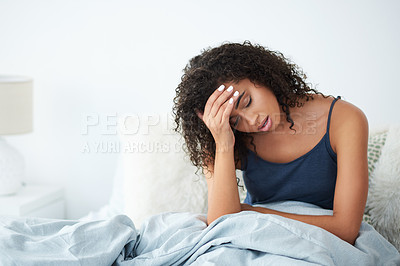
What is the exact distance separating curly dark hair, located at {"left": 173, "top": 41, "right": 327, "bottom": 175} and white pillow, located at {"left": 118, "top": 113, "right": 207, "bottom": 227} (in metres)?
0.30

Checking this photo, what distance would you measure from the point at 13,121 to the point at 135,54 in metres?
0.67

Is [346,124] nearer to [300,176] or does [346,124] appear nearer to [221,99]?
[300,176]

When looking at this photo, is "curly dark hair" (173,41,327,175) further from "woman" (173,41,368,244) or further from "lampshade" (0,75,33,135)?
"lampshade" (0,75,33,135)

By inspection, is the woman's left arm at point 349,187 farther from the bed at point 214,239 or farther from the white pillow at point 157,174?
the white pillow at point 157,174

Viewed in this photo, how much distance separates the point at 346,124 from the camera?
1.24 metres

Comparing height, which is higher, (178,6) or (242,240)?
(178,6)

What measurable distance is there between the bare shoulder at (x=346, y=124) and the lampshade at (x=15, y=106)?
1.43 meters

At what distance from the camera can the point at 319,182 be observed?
1.33m

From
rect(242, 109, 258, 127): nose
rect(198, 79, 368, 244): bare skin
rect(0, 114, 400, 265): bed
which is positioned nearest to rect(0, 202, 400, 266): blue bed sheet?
rect(0, 114, 400, 265): bed

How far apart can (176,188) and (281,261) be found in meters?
0.73

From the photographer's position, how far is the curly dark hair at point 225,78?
1.19 meters

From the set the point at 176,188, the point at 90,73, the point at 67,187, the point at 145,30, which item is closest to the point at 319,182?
the point at 176,188

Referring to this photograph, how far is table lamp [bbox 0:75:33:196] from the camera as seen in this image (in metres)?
1.98

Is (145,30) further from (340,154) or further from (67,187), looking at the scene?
(340,154)
